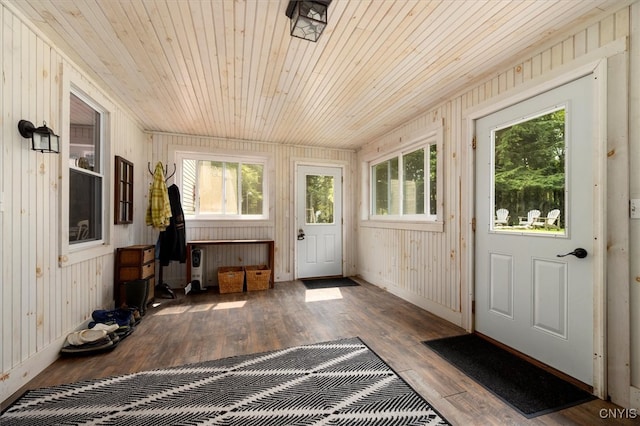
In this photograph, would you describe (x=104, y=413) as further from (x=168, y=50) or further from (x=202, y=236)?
(x=202, y=236)

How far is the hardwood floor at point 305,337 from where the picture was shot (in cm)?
166

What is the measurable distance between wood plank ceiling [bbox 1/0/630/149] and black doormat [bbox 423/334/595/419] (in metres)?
2.49

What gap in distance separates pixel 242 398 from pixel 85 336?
5.30 feet

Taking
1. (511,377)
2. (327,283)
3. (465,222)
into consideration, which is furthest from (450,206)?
(327,283)

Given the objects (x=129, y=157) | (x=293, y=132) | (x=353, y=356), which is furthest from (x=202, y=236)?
(x=353, y=356)

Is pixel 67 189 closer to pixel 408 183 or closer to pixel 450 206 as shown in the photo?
pixel 450 206

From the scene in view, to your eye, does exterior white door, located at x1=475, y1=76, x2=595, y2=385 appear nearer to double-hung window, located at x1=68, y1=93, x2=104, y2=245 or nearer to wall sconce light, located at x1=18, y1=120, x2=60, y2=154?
wall sconce light, located at x1=18, y1=120, x2=60, y2=154

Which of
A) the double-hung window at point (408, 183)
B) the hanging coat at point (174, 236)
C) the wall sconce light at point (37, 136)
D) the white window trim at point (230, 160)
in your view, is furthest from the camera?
the white window trim at point (230, 160)

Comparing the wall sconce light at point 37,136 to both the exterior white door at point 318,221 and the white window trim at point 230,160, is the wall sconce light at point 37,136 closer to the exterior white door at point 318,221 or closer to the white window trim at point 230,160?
the white window trim at point 230,160

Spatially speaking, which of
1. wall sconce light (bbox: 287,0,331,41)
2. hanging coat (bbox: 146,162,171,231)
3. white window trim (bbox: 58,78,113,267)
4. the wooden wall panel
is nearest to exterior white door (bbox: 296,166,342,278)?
the wooden wall panel

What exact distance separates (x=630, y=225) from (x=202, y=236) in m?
4.80

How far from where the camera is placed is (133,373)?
1.98m

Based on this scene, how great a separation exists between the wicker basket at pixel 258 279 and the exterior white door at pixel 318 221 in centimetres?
76

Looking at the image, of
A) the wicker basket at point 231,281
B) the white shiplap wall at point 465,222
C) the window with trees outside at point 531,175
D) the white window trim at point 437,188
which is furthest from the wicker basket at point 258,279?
the window with trees outside at point 531,175
